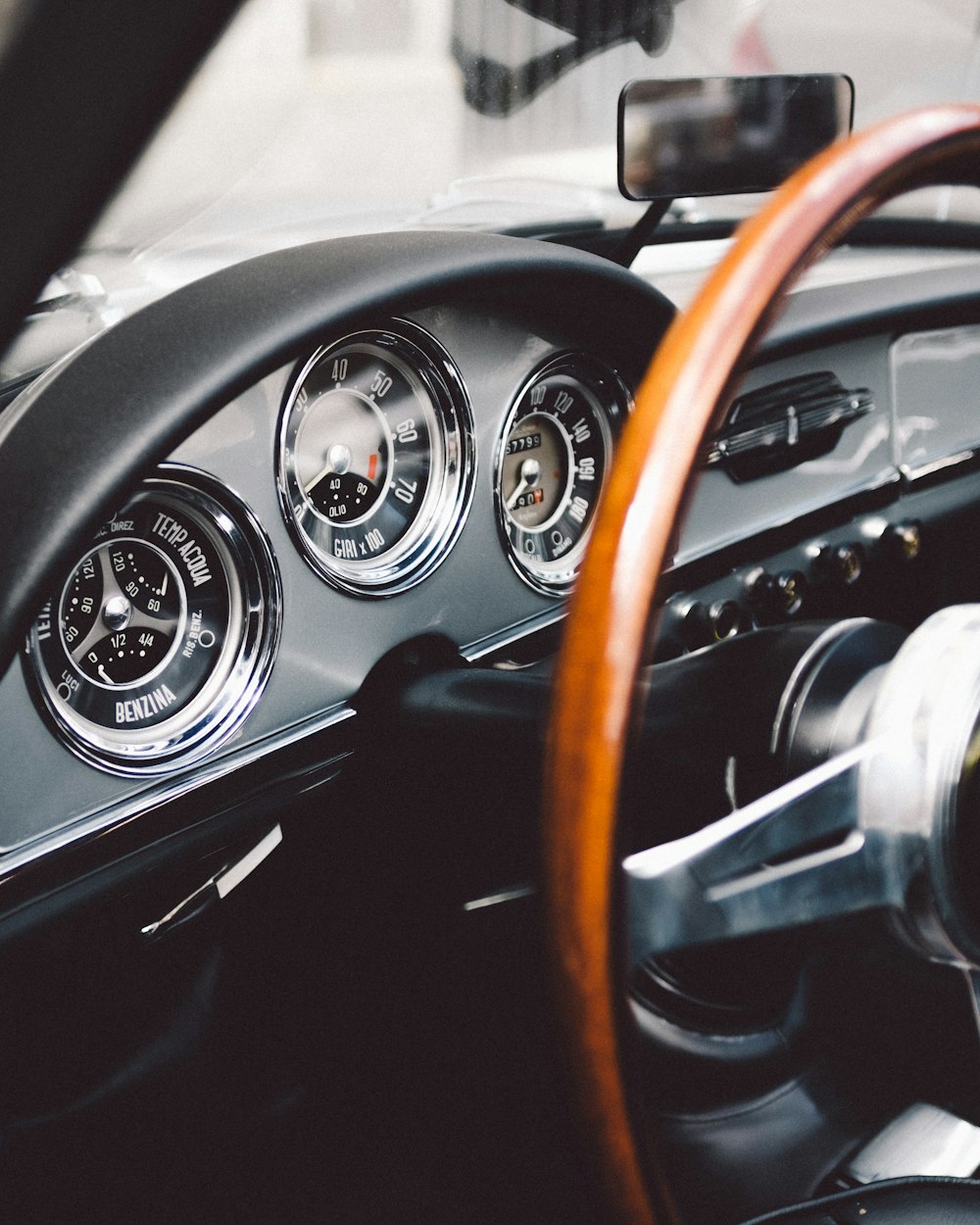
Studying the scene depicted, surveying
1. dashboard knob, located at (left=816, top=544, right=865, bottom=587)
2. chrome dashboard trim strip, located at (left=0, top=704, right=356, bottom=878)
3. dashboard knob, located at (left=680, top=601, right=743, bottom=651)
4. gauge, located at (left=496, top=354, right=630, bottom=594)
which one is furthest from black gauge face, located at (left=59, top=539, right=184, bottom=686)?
dashboard knob, located at (left=816, top=544, right=865, bottom=587)

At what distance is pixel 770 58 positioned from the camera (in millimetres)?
3367

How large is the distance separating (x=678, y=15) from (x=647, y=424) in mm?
1796

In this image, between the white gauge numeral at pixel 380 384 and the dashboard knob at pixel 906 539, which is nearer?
the white gauge numeral at pixel 380 384

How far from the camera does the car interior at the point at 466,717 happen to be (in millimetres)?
816

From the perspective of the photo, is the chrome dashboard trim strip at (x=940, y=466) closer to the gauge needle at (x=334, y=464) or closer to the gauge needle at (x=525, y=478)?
the gauge needle at (x=525, y=478)

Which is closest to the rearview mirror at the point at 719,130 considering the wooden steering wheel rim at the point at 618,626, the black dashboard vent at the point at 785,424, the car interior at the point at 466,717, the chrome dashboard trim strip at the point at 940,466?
the car interior at the point at 466,717

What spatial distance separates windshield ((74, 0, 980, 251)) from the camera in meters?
1.83

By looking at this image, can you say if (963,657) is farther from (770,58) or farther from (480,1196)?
(770,58)

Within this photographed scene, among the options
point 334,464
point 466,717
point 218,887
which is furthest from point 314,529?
point 218,887

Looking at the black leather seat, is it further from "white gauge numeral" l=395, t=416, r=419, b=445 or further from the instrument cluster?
"white gauge numeral" l=395, t=416, r=419, b=445

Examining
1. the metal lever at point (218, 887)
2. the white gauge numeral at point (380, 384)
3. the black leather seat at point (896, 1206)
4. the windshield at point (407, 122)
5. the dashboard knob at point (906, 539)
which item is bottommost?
the black leather seat at point (896, 1206)

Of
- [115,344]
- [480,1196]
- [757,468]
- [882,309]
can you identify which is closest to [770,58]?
[882,309]

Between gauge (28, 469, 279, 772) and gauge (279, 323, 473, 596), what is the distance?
0.33 ft

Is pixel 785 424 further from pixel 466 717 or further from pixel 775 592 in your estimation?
pixel 466 717
